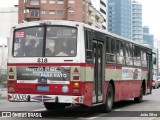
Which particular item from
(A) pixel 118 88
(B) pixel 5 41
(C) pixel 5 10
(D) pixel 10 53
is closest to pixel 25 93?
(D) pixel 10 53

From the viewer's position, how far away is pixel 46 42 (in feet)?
46.9

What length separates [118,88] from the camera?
1805 centimetres

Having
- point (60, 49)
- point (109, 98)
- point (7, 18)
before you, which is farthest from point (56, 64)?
point (7, 18)

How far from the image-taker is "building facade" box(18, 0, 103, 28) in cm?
10625

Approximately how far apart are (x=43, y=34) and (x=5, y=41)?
79141 millimetres

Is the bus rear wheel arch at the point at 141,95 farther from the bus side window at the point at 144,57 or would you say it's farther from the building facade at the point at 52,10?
the building facade at the point at 52,10

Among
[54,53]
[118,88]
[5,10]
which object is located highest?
[5,10]

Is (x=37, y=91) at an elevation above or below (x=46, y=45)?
below

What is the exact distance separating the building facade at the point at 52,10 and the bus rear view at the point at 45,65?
91.6 meters

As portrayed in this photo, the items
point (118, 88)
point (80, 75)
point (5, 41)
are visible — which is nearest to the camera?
point (80, 75)

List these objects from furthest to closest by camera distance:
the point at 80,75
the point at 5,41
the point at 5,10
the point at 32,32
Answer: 1. the point at 5,10
2. the point at 5,41
3. the point at 32,32
4. the point at 80,75

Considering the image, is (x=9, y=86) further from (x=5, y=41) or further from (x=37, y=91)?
(x=5, y=41)

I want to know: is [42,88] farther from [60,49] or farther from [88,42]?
[88,42]

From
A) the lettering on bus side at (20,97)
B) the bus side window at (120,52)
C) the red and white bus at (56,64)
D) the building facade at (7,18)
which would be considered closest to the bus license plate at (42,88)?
the red and white bus at (56,64)
